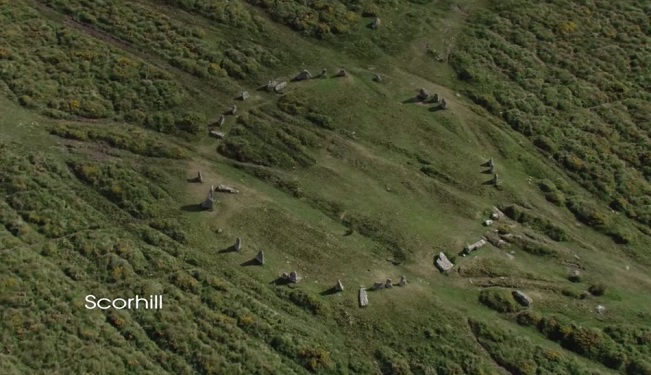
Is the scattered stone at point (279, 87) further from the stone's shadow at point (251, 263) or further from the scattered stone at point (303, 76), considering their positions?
the stone's shadow at point (251, 263)

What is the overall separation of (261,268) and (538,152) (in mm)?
36907

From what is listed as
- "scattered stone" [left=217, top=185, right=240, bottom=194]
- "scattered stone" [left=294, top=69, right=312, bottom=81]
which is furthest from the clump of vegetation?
"scattered stone" [left=294, top=69, right=312, bottom=81]

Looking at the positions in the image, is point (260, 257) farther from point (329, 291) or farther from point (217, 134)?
point (217, 134)

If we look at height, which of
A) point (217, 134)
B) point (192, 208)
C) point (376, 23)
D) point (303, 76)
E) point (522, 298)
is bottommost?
point (192, 208)

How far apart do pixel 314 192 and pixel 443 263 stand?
14.8 metres

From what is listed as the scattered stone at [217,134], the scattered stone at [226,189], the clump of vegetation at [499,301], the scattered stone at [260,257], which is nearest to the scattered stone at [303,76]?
the scattered stone at [217,134]

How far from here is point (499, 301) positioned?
52875 mm

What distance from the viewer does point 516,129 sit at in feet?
235

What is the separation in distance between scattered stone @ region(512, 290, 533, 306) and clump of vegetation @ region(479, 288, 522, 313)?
38cm

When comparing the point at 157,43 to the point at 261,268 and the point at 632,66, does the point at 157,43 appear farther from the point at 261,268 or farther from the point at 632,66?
the point at 632,66

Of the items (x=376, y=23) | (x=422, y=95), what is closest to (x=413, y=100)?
(x=422, y=95)

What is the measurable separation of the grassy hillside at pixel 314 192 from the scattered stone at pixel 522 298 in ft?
1.43

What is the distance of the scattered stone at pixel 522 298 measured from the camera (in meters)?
53.0

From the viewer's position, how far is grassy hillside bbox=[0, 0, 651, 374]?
156 feet
